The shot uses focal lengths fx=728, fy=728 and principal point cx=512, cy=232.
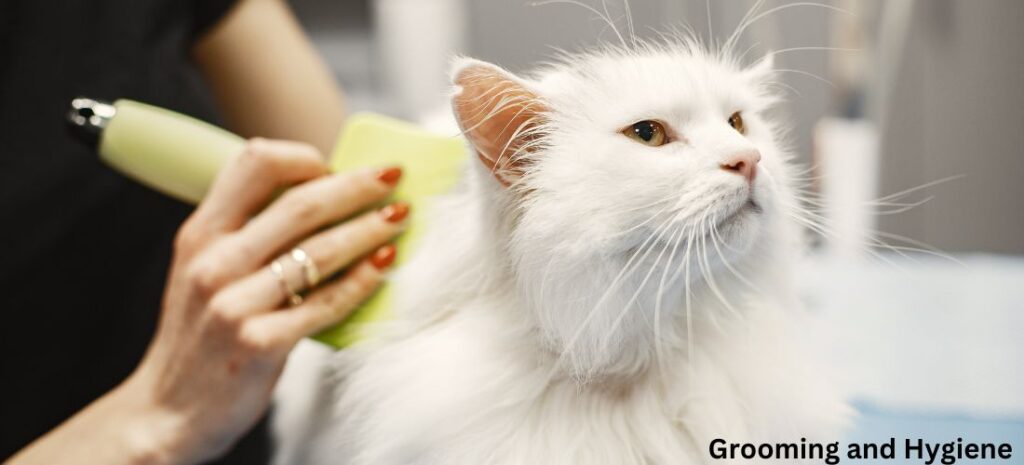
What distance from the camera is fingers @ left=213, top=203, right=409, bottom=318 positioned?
43 centimetres

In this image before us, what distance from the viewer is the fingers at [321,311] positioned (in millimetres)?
423

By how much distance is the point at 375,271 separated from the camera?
43 centimetres

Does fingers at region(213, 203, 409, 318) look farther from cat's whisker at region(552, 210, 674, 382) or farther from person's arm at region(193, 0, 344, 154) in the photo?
person's arm at region(193, 0, 344, 154)

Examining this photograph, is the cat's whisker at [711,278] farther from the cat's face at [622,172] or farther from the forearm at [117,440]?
the forearm at [117,440]

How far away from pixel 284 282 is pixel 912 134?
0.34 metres

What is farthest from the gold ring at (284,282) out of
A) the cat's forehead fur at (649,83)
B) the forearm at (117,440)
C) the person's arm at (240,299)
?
the cat's forehead fur at (649,83)

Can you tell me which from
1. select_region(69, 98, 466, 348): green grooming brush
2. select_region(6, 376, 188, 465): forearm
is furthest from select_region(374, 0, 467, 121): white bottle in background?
select_region(6, 376, 188, 465): forearm

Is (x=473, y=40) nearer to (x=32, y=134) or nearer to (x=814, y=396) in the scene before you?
(x=814, y=396)

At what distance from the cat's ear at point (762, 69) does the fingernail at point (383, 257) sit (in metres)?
0.23

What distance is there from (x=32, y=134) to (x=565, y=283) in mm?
460

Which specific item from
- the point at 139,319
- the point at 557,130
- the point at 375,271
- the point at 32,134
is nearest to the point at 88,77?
the point at 32,134

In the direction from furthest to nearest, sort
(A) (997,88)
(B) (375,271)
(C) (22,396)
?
(C) (22,396) < (B) (375,271) < (A) (997,88)

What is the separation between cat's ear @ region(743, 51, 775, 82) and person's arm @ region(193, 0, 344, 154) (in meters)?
0.48

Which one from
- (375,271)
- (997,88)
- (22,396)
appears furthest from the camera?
(22,396)
